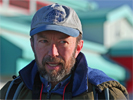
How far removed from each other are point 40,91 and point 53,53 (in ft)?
1.13

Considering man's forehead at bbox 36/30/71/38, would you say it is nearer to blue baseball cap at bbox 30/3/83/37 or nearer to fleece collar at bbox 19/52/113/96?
blue baseball cap at bbox 30/3/83/37

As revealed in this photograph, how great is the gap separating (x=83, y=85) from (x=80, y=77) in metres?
0.09

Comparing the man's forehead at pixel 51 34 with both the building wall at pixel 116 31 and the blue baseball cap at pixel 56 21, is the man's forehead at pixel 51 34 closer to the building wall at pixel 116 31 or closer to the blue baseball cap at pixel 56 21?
the blue baseball cap at pixel 56 21

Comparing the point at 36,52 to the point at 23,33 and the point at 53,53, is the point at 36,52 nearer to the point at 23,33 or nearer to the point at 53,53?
the point at 53,53

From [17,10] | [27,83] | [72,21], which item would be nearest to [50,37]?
[72,21]

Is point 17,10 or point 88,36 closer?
point 88,36

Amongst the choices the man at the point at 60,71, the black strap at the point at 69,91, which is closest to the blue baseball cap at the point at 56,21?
the man at the point at 60,71

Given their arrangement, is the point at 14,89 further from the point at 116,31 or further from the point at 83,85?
the point at 116,31

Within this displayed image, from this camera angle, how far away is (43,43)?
2207 millimetres

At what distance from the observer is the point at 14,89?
2.31m

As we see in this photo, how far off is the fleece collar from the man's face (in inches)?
3.7

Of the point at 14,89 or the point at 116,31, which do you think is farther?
the point at 116,31

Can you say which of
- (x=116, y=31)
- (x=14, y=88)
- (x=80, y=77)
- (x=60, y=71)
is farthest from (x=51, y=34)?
(x=116, y=31)

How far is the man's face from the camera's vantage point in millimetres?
2176
